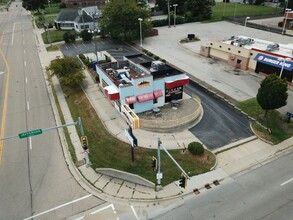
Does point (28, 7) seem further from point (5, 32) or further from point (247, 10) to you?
point (247, 10)

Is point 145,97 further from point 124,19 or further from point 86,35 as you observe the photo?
point 86,35

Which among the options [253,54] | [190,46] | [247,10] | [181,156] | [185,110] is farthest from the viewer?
[247,10]

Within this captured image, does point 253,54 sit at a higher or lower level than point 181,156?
higher

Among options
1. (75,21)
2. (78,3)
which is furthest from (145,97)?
(78,3)

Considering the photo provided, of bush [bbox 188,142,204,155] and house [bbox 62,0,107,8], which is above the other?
house [bbox 62,0,107,8]

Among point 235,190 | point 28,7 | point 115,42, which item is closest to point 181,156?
point 235,190

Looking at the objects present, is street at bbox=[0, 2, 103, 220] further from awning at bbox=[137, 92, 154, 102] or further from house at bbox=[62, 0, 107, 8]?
house at bbox=[62, 0, 107, 8]

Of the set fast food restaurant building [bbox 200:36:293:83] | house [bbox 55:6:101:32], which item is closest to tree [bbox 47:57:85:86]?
fast food restaurant building [bbox 200:36:293:83]
